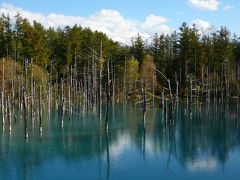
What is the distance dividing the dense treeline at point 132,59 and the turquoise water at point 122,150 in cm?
1955

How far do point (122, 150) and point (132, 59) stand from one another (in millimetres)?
40854

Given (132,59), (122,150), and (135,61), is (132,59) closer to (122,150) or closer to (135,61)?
(135,61)

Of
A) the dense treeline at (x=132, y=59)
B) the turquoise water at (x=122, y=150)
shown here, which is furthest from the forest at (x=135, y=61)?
the turquoise water at (x=122, y=150)

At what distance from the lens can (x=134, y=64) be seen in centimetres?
6838

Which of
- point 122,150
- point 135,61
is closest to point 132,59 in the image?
point 135,61

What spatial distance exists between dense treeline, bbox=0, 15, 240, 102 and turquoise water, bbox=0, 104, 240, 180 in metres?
19.6

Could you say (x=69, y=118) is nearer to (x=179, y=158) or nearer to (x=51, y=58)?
(x=179, y=158)

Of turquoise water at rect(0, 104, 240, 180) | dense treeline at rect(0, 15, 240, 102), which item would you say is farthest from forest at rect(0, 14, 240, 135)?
turquoise water at rect(0, 104, 240, 180)

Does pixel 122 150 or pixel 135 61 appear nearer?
pixel 122 150

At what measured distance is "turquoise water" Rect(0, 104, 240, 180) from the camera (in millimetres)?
23766

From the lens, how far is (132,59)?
69.9 meters

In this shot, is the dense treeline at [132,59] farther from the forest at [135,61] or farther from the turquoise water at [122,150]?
the turquoise water at [122,150]

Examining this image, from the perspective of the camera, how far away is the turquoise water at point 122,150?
78.0ft

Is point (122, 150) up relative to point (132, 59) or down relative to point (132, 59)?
down
